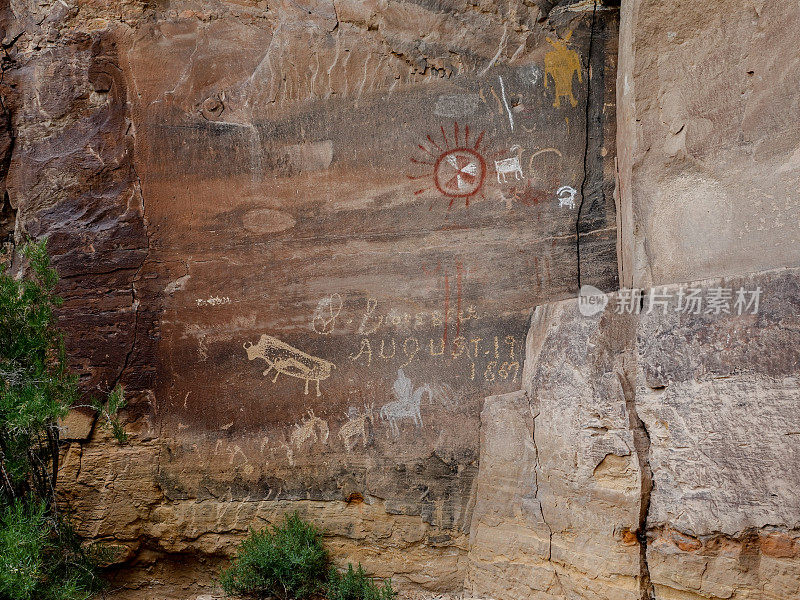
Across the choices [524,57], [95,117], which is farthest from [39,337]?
[524,57]

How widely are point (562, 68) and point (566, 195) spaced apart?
747mm

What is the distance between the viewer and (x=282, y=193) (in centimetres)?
403

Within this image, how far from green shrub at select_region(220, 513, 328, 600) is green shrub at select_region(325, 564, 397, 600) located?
87mm

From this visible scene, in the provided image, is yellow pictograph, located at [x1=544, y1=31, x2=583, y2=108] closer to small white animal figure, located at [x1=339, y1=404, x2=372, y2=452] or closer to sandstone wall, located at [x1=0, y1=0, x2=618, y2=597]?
sandstone wall, located at [x1=0, y1=0, x2=618, y2=597]

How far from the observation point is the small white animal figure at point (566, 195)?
3.82 m

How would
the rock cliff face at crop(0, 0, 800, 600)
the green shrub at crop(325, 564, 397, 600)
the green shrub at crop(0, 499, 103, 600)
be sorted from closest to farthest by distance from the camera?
1. the green shrub at crop(0, 499, 103, 600)
2. the rock cliff face at crop(0, 0, 800, 600)
3. the green shrub at crop(325, 564, 397, 600)

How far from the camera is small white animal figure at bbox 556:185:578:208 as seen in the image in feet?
12.5

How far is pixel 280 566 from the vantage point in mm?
3650

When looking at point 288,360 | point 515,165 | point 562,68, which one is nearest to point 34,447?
point 288,360

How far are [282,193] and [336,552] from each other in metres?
2.21

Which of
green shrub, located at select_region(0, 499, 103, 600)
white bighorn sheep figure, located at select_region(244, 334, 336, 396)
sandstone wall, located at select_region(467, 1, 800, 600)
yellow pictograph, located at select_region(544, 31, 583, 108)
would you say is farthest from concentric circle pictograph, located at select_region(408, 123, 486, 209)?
green shrub, located at select_region(0, 499, 103, 600)

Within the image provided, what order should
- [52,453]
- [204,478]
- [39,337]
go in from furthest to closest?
[204,478] → [52,453] → [39,337]

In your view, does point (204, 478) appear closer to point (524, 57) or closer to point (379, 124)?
point (379, 124)

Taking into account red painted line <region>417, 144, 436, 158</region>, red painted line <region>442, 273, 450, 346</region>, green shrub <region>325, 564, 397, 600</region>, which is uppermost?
red painted line <region>417, 144, 436, 158</region>
